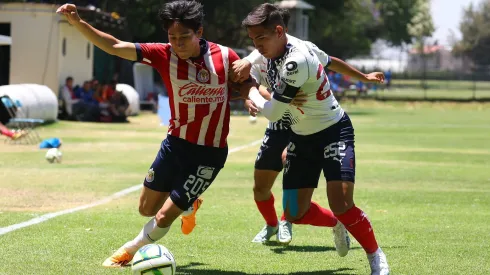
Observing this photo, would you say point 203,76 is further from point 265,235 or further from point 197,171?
point 265,235

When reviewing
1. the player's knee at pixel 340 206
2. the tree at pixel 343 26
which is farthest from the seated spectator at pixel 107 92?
the player's knee at pixel 340 206

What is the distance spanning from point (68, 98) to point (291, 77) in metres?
26.3

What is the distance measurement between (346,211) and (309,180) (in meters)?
0.69

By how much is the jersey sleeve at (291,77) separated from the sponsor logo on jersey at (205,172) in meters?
0.88

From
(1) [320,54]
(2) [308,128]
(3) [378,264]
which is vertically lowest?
(3) [378,264]

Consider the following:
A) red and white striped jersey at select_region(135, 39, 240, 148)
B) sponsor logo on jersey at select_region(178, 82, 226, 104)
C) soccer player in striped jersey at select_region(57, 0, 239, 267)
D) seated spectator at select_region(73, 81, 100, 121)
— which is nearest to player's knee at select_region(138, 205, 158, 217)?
soccer player in striped jersey at select_region(57, 0, 239, 267)

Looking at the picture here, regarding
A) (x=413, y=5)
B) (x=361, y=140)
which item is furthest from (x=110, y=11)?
(x=413, y=5)

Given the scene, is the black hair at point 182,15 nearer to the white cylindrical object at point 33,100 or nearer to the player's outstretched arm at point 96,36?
the player's outstretched arm at point 96,36

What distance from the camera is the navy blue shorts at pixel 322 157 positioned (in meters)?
7.74

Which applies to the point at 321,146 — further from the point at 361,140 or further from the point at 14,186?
the point at 361,140

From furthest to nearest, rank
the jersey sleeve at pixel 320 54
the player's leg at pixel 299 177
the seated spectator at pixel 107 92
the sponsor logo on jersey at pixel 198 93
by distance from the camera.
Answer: the seated spectator at pixel 107 92 → the player's leg at pixel 299 177 → the jersey sleeve at pixel 320 54 → the sponsor logo on jersey at pixel 198 93

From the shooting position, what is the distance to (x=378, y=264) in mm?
7570

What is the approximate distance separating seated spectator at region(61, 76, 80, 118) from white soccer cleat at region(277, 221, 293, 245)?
24.0m

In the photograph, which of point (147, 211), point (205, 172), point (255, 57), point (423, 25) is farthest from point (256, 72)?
point (423, 25)
